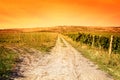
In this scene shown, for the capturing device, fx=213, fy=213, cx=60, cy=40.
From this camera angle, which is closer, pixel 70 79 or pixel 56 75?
pixel 70 79

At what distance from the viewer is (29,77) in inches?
394

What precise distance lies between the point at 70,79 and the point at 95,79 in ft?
4.09

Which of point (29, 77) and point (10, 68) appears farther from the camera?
point (10, 68)

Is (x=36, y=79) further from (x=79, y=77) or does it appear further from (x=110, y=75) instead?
(x=110, y=75)

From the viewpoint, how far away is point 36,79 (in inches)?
378

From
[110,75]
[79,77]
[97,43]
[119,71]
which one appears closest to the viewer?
[79,77]

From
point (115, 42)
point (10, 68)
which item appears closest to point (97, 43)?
point (115, 42)

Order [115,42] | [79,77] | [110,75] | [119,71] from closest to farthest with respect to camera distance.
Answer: [79,77], [110,75], [119,71], [115,42]

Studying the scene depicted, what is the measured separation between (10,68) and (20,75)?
74.0 inches

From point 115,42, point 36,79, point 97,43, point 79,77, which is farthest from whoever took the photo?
point 97,43

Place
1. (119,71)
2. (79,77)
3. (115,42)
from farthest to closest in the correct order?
(115,42), (119,71), (79,77)

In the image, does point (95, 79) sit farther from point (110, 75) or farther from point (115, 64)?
point (115, 64)

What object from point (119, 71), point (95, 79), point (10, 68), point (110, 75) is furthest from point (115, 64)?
point (10, 68)

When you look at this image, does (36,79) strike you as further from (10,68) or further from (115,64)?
(115,64)
